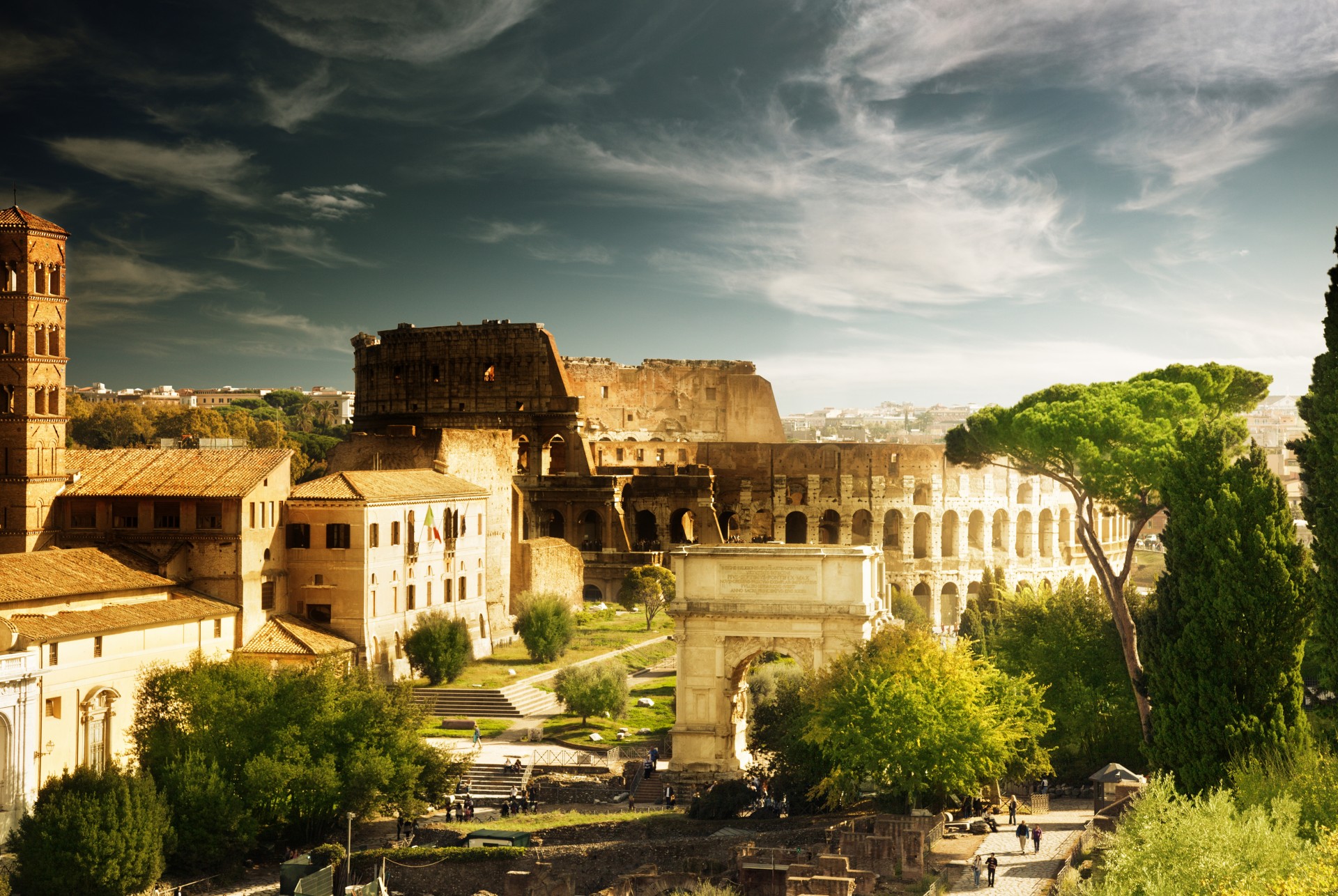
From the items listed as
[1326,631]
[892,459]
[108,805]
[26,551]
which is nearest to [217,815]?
[108,805]

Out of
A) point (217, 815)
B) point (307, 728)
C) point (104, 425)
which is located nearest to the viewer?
point (217, 815)

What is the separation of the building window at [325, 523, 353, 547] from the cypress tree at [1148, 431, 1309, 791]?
2518 cm

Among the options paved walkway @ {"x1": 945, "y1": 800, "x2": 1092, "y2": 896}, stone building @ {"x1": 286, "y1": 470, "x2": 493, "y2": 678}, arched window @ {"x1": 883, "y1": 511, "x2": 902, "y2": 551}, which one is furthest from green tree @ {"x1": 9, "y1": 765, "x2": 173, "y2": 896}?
arched window @ {"x1": 883, "y1": 511, "x2": 902, "y2": 551}

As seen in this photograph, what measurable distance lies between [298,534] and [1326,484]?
29.8 m

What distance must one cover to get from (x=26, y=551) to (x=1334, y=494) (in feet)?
107

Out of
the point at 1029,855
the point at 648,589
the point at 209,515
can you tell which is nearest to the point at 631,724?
the point at 209,515

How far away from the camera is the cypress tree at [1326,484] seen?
66.3ft

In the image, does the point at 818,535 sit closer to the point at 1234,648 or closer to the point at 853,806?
the point at 853,806

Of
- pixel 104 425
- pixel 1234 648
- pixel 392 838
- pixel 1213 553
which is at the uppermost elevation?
pixel 104 425

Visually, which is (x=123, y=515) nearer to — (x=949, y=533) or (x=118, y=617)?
(x=118, y=617)

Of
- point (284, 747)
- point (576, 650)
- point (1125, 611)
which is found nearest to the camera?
point (284, 747)

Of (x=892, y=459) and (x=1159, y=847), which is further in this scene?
(x=892, y=459)

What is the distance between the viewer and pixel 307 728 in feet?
103

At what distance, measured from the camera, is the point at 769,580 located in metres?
33.8
